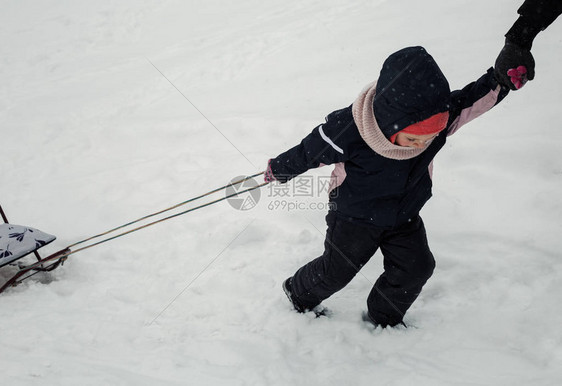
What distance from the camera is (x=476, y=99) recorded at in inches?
80.1

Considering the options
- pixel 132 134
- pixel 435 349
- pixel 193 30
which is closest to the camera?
pixel 435 349

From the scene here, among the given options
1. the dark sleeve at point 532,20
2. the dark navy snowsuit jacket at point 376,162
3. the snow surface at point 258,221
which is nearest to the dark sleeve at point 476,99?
the dark navy snowsuit jacket at point 376,162

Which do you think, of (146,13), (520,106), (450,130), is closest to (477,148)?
(520,106)

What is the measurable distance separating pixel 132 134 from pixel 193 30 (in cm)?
310

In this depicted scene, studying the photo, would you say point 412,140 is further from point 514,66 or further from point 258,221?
point 258,221

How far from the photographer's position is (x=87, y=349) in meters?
2.40

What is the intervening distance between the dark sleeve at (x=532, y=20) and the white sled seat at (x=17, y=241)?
10.0ft

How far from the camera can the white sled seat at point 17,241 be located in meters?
2.78

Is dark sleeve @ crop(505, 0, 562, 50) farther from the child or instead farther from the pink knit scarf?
the pink knit scarf

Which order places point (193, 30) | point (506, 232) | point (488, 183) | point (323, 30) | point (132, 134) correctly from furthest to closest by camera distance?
1. point (193, 30)
2. point (323, 30)
3. point (132, 134)
4. point (488, 183)
5. point (506, 232)

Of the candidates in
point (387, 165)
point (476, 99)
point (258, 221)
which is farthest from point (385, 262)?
point (258, 221)

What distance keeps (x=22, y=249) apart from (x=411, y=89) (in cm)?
261

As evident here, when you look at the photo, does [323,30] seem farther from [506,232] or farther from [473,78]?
[506,232]

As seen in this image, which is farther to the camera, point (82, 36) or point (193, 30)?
point (82, 36)
